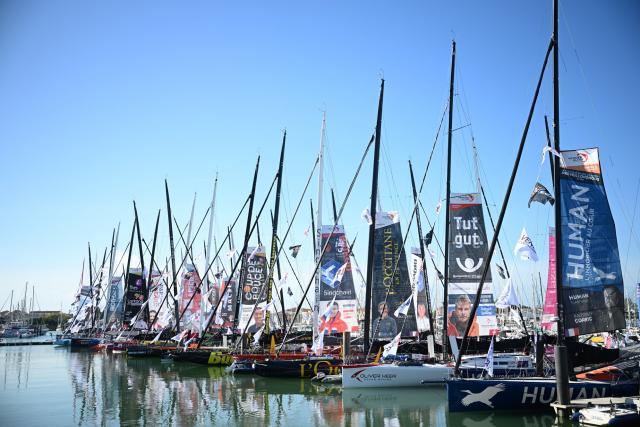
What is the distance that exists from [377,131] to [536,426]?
16.5 meters

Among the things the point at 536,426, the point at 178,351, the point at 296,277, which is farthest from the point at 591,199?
the point at 296,277

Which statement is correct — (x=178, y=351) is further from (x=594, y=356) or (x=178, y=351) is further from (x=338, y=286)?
(x=594, y=356)

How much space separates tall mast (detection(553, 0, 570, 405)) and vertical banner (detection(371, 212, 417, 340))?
11.3 metres

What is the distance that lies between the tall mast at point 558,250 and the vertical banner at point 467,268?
313 inches

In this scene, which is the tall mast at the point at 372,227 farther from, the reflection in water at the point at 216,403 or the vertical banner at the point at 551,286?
the vertical banner at the point at 551,286

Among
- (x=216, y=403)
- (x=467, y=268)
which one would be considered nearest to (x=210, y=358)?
(x=216, y=403)

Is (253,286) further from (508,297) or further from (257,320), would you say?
(508,297)

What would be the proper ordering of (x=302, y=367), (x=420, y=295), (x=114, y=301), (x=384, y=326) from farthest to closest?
(x=114, y=301), (x=420, y=295), (x=302, y=367), (x=384, y=326)

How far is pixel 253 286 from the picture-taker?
39500 mm

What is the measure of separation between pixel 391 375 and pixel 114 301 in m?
51.0

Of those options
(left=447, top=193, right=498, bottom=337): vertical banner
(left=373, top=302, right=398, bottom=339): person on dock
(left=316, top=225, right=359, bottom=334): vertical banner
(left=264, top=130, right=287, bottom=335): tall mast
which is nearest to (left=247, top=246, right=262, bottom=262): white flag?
(left=264, top=130, right=287, bottom=335): tall mast

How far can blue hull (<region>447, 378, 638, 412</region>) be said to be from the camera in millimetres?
18188

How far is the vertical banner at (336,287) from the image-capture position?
97.6ft

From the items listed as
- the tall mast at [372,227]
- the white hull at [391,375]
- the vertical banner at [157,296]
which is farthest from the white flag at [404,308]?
the vertical banner at [157,296]
